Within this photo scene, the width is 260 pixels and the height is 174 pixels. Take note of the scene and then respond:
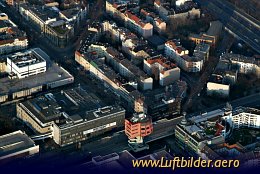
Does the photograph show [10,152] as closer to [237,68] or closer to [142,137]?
[142,137]

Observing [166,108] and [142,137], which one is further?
[166,108]

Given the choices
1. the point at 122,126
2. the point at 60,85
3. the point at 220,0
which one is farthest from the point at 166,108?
the point at 220,0

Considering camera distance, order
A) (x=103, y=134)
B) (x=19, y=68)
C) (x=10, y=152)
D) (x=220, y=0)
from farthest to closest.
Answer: (x=220, y=0), (x=19, y=68), (x=103, y=134), (x=10, y=152)

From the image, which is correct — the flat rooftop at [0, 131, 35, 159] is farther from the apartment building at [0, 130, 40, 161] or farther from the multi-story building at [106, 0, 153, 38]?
the multi-story building at [106, 0, 153, 38]

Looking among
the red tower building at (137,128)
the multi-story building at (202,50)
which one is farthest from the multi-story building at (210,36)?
the red tower building at (137,128)

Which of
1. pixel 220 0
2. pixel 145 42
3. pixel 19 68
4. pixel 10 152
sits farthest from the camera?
pixel 220 0

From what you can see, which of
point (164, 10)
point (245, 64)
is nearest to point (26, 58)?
point (164, 10)
